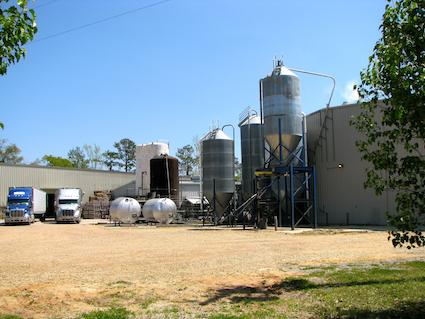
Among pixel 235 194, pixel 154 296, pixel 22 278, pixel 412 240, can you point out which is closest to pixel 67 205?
pixel 235 194

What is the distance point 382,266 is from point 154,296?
7.07 meters

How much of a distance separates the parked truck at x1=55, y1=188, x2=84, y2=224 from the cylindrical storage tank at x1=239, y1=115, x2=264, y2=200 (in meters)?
18.8

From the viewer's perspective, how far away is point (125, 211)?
1799 inches

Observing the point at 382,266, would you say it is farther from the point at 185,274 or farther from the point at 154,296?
the point at 154,296

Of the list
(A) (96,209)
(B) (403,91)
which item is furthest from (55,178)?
(B) (403,91)

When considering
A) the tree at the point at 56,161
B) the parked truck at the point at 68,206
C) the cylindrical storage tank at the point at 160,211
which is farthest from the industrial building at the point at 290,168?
the tree at the point at 56,161

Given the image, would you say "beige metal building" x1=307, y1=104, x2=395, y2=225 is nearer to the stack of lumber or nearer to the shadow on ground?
the shadow on ground

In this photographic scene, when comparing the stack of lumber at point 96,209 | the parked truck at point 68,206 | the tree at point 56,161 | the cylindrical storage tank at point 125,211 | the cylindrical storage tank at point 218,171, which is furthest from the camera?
the tree at point 56,161

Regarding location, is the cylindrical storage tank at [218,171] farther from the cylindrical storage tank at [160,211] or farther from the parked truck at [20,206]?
the parked truck at [20,206]

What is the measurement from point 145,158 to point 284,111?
3064cm

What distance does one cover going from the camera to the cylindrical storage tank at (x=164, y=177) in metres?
57.0

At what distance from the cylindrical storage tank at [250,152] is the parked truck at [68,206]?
741 inches

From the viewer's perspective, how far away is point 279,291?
11180mm

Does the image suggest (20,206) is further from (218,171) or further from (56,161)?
(56,161)
